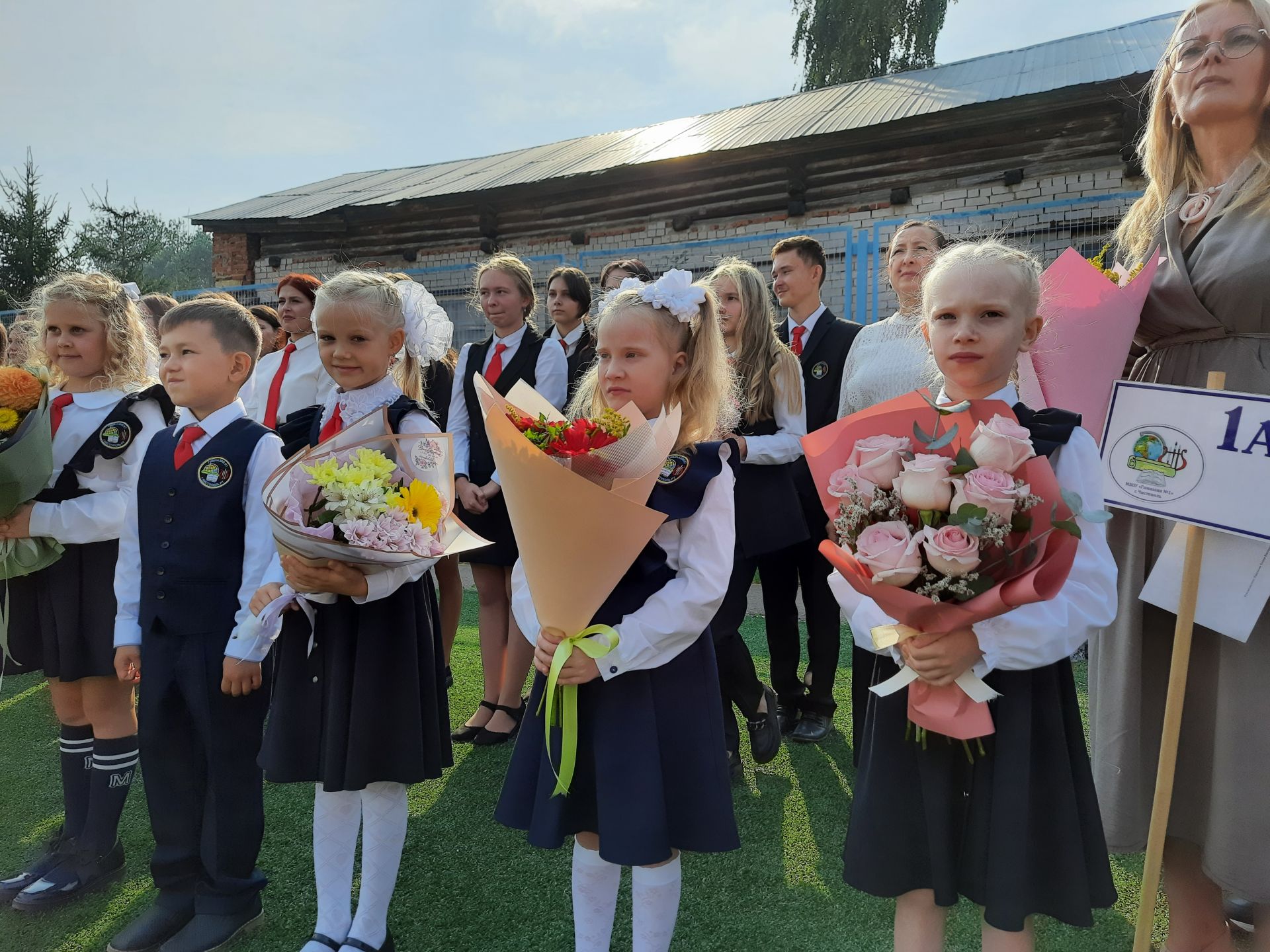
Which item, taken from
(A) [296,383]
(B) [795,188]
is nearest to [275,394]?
(A) [296,383]

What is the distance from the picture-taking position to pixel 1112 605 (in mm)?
1604

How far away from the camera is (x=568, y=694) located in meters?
1.78

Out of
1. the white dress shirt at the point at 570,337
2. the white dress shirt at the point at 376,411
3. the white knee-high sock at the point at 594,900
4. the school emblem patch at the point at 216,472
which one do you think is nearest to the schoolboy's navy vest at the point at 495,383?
the white dress shirt at the point at 570,337

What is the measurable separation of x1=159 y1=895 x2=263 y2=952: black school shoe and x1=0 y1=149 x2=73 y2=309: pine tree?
70.5 ft

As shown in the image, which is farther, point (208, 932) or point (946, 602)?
point (208, 932)

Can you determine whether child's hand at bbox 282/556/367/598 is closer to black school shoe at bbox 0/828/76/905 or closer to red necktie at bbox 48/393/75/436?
red necktie at bbox 48/393/75/436

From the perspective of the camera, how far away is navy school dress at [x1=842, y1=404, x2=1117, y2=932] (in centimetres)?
158

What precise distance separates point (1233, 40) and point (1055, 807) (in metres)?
1.75

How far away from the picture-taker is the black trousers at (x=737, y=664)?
10.2 ft

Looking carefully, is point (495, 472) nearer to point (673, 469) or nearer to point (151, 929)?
point (673, 469)

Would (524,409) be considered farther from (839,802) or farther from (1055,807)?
(839,802)

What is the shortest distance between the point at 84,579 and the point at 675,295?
2068 millimetres

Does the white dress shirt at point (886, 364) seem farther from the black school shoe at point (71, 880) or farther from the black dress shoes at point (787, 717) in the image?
the black school shoe at point (71, 880)

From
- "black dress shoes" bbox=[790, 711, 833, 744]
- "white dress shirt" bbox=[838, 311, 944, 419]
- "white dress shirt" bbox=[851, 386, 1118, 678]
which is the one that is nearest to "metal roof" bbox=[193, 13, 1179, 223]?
"white dress shirt" bbox=[838, 311, 944, 419]
